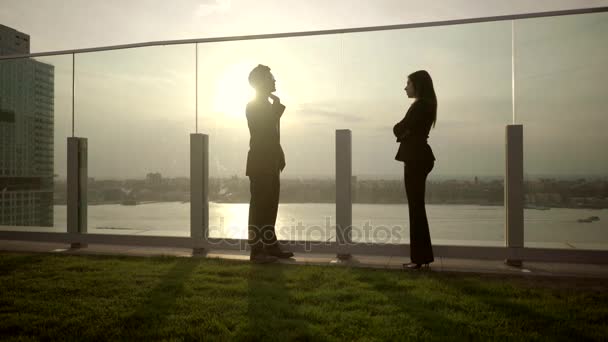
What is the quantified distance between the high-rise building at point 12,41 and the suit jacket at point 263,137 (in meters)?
3.42

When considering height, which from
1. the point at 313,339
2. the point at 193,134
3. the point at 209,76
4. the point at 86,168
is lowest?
the point at 313,339

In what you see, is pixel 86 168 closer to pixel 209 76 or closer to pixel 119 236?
pixel 119 236

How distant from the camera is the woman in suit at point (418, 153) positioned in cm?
391

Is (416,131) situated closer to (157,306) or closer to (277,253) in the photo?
(277,253)

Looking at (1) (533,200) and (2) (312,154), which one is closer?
(1) (533,200)

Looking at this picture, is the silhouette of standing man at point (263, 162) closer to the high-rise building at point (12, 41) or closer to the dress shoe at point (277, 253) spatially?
the dress shoe at point (277, 253)

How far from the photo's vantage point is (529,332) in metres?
2.36

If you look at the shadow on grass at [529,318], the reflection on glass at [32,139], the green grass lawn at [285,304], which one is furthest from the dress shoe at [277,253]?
the reflection on glass at [32,139]

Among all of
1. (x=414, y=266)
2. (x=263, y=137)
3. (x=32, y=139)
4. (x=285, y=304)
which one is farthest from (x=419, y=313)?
(x=32, y=139)

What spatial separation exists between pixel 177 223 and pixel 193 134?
0.92m

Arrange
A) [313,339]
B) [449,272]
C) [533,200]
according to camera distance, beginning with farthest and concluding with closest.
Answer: [533,200] < [449,272] < [313,339]

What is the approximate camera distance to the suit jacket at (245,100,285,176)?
4.40 m

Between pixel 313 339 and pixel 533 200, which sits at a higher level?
pixel 533 200

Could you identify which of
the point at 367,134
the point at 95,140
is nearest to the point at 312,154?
the point at 367,134
